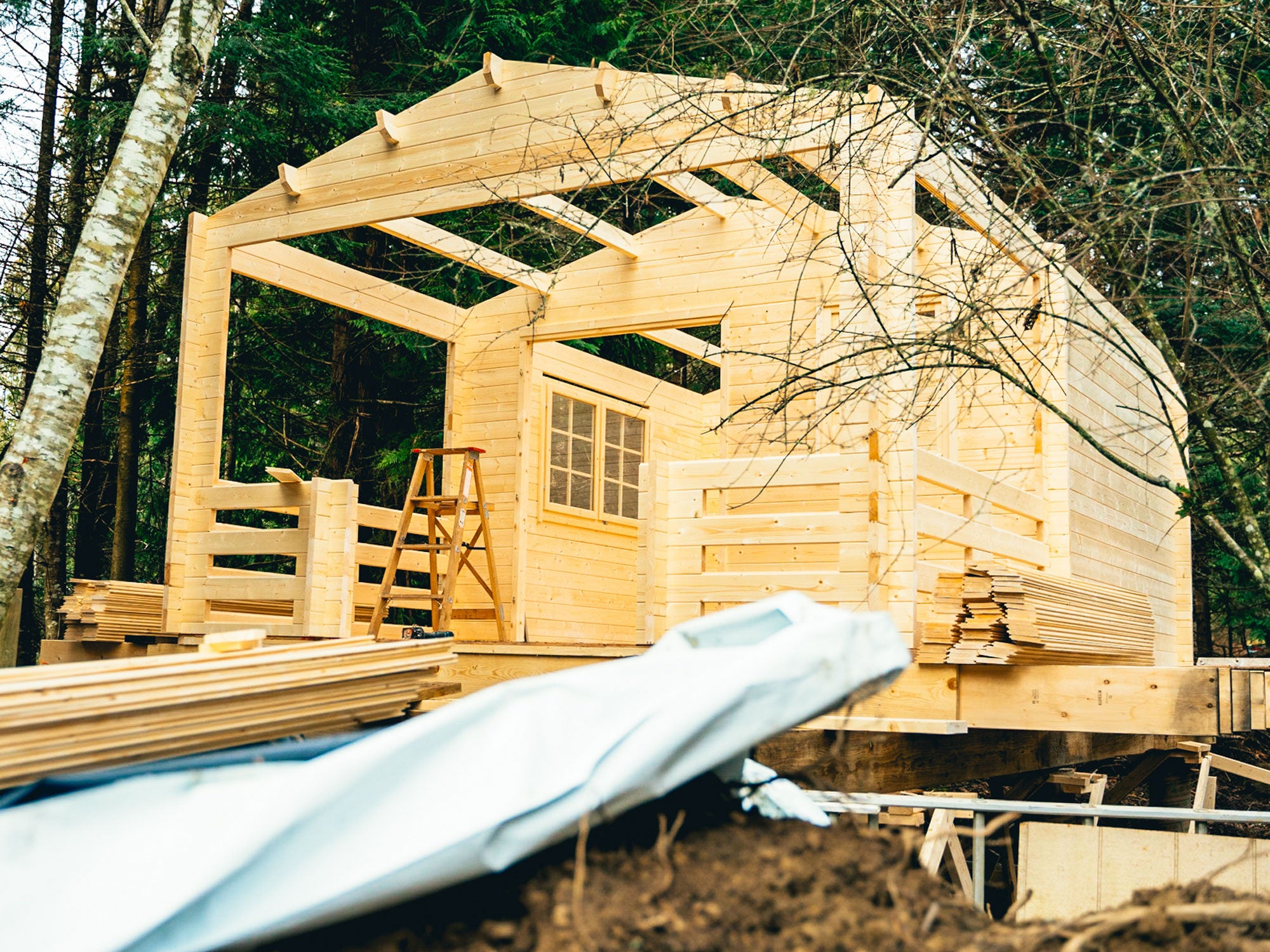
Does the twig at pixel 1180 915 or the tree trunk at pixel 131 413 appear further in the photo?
the tree trunk at pixel 131 413

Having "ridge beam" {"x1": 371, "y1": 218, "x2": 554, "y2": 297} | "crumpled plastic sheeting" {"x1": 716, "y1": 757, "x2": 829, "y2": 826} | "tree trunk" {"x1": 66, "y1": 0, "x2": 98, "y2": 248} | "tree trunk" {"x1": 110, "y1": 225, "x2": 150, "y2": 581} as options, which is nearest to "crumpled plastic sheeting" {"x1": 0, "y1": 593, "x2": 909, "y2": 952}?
"crumpled plastic sheeting" {"x1": 716, "y1": 757, "x2": 829, "y2": 826}

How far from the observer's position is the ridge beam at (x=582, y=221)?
737cm

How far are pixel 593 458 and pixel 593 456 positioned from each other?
0.01 metres

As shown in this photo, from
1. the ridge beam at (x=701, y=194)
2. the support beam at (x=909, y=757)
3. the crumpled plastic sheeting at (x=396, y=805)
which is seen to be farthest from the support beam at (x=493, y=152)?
the crumpled plastic sheeting at (x=396, y=805)

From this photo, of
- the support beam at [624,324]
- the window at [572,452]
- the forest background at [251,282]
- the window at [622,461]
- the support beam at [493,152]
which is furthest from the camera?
the forest background at [251,282]

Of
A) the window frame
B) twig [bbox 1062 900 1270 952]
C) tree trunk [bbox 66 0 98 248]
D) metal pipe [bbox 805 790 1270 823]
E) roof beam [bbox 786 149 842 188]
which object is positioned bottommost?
metal pipe [bbox 805 790 1270 823]

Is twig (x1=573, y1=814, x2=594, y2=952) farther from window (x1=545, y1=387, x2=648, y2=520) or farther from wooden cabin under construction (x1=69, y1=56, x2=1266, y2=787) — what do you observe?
window (x1=545, y1=387, x2=648, y2=520)

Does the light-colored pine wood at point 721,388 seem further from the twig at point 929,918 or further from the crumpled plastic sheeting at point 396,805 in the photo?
the twig at point 929,918

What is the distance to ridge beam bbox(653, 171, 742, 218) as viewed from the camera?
8039 mm

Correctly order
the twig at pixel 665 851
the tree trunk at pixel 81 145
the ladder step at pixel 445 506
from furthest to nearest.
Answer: the tree trunk at pixel 81 145 → the ladder step at pixel 445 506 → the twig at pixel 665 851

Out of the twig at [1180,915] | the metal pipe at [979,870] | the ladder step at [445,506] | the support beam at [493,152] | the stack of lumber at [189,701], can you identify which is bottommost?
the metal pipe at [979,870]

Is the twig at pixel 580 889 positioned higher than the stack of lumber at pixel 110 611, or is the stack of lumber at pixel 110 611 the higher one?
the stack of lumber at pixel 110 611

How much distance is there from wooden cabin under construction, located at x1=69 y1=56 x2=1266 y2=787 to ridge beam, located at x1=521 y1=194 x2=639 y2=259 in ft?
0.13

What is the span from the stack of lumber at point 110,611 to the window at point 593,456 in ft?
11.4
